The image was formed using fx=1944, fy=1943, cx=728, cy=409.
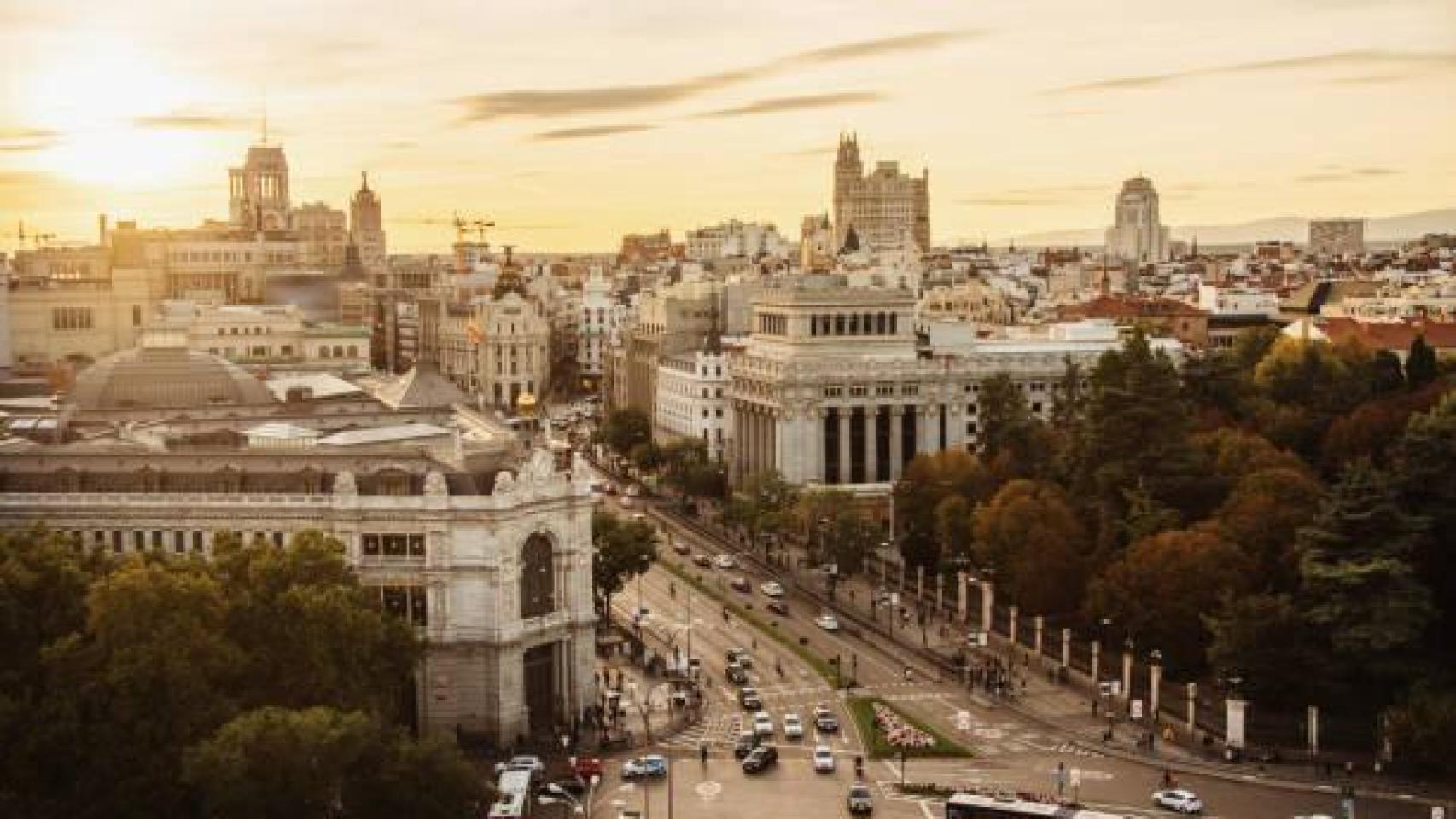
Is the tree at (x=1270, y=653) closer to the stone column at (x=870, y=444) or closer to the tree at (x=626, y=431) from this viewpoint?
the stone column at (x=870, y=444)

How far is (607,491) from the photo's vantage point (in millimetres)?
174500

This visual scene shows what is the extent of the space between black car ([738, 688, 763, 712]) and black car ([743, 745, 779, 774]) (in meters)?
9.57

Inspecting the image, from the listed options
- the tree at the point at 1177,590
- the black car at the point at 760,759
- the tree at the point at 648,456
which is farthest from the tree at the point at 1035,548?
the tree at the point at 648,456

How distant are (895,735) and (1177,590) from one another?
17644 millimetres

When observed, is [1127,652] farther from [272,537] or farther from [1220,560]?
[272,537]

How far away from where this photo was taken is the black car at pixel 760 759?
279ft

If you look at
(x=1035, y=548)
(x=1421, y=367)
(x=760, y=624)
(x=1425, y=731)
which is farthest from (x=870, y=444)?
(x=1425, y=731)

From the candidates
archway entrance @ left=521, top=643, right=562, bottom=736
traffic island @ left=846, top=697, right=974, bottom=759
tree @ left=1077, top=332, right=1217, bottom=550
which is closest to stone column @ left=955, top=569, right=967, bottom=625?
tree @ left=1077, top=332, right=1217, bottom=550

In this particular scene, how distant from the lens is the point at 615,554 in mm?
114625

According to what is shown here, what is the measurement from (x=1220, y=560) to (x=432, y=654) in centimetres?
3974

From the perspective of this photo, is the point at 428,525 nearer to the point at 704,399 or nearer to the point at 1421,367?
the point at 1421,367

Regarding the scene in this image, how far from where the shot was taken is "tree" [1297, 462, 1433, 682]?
290ft

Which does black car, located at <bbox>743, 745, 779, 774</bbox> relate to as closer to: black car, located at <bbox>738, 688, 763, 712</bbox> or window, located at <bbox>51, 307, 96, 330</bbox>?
black car, located at <bbox>738, 688, 763, 712</bbox>

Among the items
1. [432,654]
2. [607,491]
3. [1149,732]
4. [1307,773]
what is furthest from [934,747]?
[607,491]
